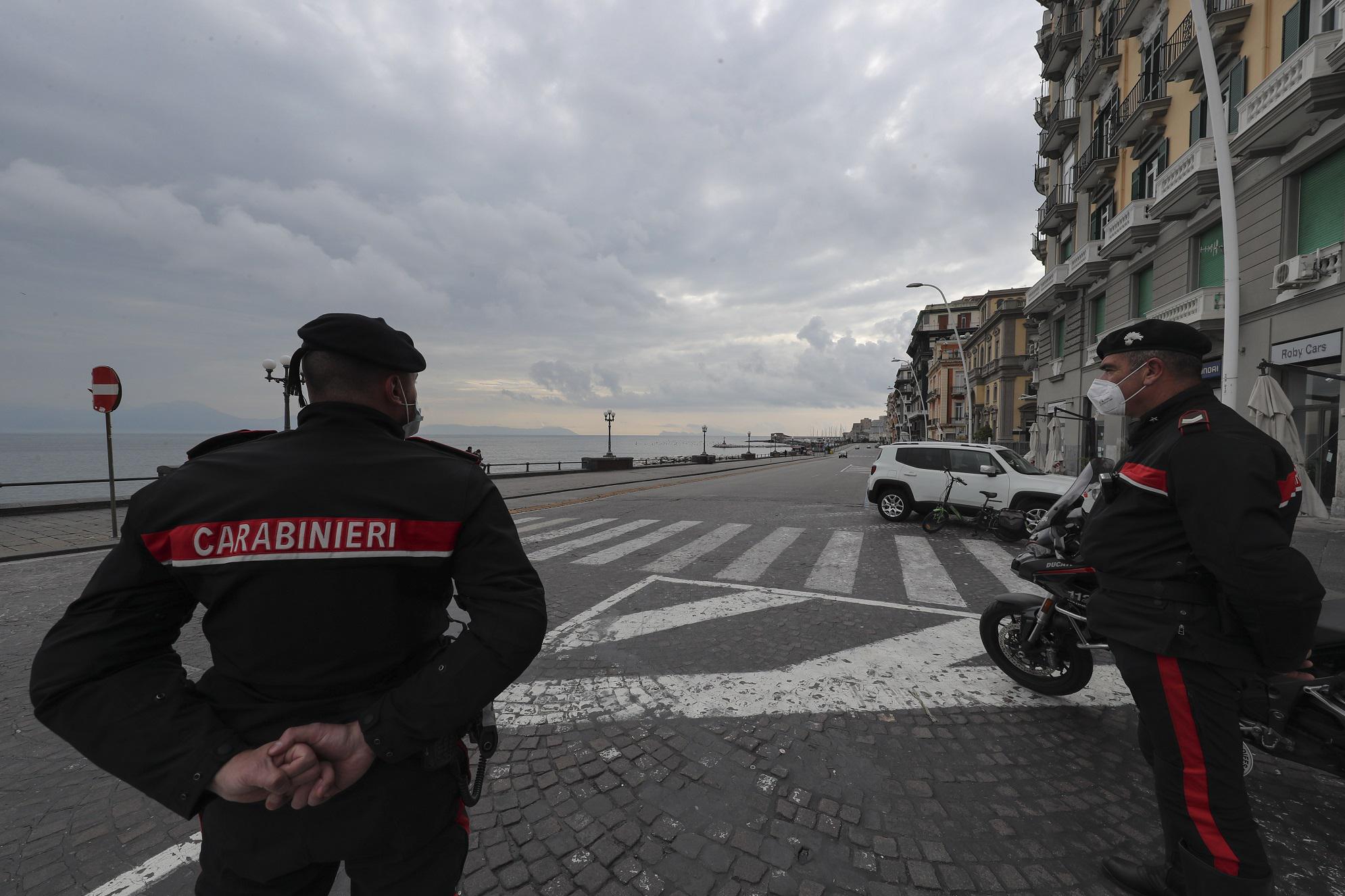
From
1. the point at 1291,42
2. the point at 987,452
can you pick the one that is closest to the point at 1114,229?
the point at 1291,42

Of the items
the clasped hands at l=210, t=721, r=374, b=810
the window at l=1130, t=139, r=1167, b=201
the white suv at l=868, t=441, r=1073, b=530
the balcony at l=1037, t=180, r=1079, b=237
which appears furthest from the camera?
the balcony at l=1037, t=180, r=1079, b=237

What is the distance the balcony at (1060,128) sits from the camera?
24.0 m

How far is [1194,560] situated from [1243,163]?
17.9 m

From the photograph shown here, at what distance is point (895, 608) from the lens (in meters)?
5.66

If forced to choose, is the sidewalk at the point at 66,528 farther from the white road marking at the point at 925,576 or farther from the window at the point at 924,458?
the window at the point at 924,458

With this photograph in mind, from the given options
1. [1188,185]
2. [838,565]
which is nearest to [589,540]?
[838,565]

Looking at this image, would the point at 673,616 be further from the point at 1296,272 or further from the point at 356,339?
the point at 1296,272

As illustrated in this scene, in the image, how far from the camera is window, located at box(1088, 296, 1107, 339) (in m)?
20.5

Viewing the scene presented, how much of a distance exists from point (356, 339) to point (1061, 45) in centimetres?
3422

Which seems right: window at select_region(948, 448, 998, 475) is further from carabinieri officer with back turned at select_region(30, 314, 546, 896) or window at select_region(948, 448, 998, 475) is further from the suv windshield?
carabinieri officer with back turned at select_region(30, 314, 546, 896)

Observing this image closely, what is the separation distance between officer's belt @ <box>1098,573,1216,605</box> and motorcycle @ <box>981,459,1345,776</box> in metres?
0.16

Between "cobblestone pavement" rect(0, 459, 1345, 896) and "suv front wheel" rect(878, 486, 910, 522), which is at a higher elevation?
"suv front wheel" rect(878, 486, 910, 522)

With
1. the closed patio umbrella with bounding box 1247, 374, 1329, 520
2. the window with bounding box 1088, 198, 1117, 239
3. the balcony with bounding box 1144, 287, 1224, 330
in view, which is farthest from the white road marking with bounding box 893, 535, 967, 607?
the window with bounding box 1088, 198, 1117, 239

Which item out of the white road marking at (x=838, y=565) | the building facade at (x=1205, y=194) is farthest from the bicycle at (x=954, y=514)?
the building facade at (x=1205, y=194)
